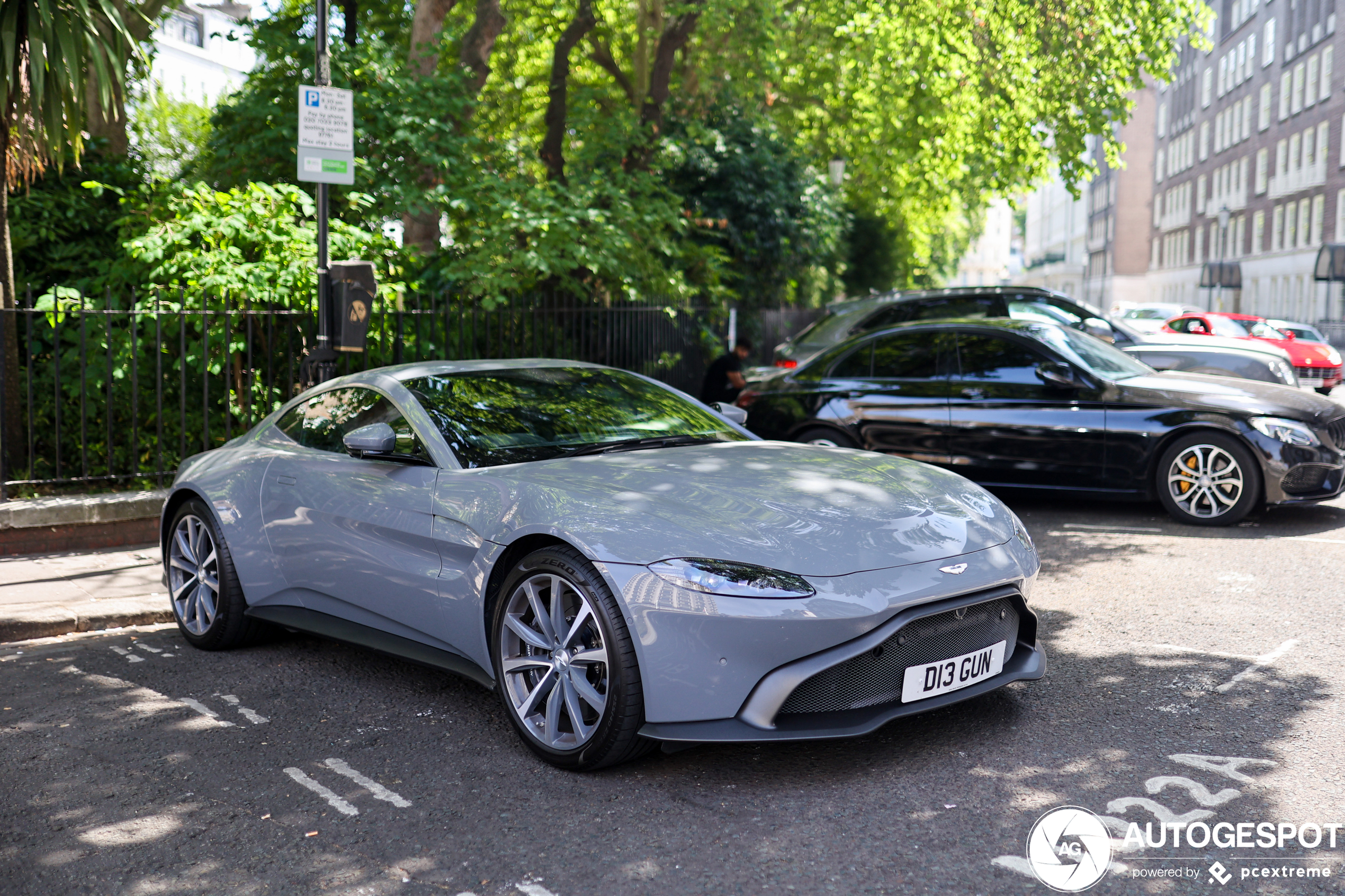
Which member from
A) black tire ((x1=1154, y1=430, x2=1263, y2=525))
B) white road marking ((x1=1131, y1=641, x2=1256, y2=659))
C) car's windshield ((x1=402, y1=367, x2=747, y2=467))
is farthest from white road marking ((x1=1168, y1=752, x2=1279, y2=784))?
black tire ((x1=1154, y1=430, x2=1263, y2=525))

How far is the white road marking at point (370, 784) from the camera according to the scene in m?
3.92

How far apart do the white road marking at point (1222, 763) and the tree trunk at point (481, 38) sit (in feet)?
45.0

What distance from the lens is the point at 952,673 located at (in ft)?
13.5

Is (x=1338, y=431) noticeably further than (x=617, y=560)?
Yes

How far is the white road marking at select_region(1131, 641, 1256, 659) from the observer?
5.35m

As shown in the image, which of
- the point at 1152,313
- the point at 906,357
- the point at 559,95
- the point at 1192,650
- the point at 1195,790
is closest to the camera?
the point at 1195,790

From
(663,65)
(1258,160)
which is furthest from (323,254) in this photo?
(1258,160)

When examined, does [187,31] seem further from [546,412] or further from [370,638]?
[370,638]

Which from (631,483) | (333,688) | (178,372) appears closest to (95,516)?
(178,372)

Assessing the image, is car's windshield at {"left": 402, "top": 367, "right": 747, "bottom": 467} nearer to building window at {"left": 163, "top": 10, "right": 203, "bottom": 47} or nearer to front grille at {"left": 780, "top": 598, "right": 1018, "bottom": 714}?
front grille at {"left": 780, "top": 598, "right": 1018, "bottom": 714}

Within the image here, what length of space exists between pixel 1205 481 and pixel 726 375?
18.3 feet

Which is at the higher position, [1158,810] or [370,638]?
[370,638]

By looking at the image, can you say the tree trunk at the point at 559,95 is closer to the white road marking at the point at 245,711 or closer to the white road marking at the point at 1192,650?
the white road marking at the point at 245,711

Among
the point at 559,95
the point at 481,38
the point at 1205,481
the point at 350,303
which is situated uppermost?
the point at 481,38
